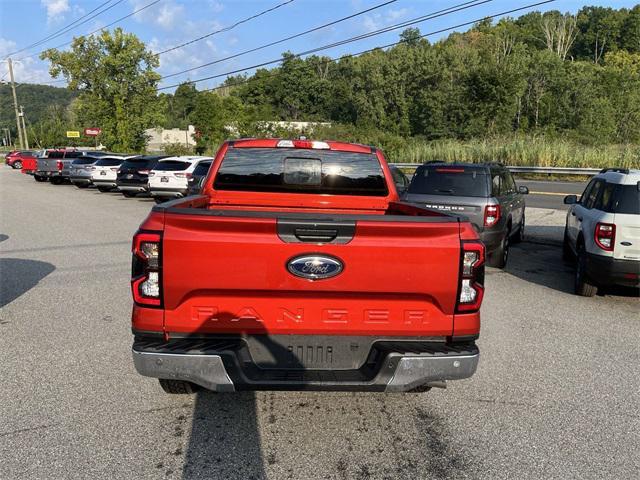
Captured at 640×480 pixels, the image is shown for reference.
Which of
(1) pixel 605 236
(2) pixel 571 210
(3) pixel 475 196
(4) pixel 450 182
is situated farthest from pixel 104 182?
(1) pixel 605 236

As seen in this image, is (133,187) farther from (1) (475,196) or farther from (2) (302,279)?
(2) (302,279)

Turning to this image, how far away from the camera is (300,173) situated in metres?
4.74

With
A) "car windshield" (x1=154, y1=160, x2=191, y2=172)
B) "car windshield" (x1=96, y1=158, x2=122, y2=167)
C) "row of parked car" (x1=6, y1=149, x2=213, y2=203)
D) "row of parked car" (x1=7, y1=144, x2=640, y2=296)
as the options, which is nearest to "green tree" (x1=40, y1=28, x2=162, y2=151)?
"row of parked car" (x1=6, y1=149, x2=213, y2=203)

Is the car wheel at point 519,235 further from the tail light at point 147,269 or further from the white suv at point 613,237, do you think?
the tail light at point 147,269

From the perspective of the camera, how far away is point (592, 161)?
25703mm

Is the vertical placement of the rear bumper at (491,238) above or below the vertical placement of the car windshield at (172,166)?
below

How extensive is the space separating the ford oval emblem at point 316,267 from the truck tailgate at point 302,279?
0.03 metres

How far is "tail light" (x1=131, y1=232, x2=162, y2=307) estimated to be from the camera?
301cm

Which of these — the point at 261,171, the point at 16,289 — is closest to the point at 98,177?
the point at 16,289

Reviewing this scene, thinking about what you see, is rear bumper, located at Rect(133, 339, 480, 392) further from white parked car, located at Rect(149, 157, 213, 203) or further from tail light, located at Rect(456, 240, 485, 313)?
white parked car, located at Rect(149, 157, 213, 203)

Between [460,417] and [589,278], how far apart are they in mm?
4113

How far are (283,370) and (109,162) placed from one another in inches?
930

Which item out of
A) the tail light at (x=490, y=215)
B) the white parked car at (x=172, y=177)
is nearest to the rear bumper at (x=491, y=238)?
the tail light at (x=490, y=215)

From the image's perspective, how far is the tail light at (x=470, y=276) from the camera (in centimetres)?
315
